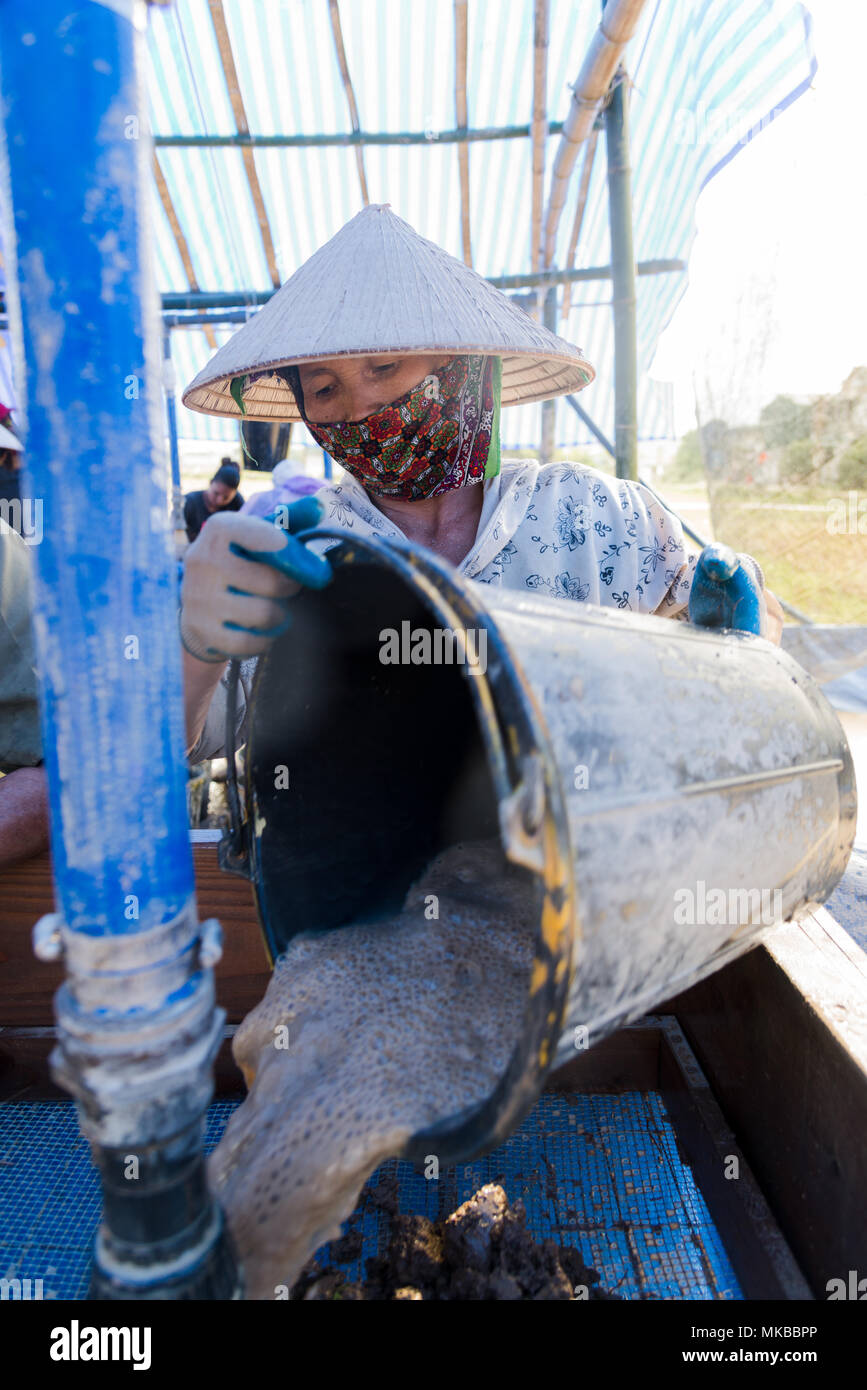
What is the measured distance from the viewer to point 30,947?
179cm

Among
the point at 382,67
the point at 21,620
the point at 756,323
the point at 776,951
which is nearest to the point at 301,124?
the point at 382,67

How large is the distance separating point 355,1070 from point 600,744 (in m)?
0.49

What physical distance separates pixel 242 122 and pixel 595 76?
3.87 m

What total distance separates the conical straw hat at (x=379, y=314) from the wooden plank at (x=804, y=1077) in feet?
3.99

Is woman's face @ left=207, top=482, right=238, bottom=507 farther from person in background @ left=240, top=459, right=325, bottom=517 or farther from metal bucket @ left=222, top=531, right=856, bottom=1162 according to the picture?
metal bucket @ left=222, top=531, right=856, bottom=1162

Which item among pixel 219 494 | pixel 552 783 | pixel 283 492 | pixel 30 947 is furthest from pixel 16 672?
pixel 219 494

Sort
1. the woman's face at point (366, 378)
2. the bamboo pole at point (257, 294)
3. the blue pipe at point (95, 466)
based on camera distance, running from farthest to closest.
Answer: the bamboo pole at point (257, 294), the woman's face at point (366, 378), the blue pipe at point (95, 466)

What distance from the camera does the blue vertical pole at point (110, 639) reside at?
656 millimetres

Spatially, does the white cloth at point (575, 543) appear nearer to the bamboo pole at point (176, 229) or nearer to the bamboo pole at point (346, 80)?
the bamboo pole at point (346, 80)

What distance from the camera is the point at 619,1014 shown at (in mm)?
875

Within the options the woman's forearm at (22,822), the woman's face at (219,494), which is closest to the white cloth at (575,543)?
the woman's forearm at (22,822)

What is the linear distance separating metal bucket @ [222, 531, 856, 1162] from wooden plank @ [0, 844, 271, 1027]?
19.4 inches
